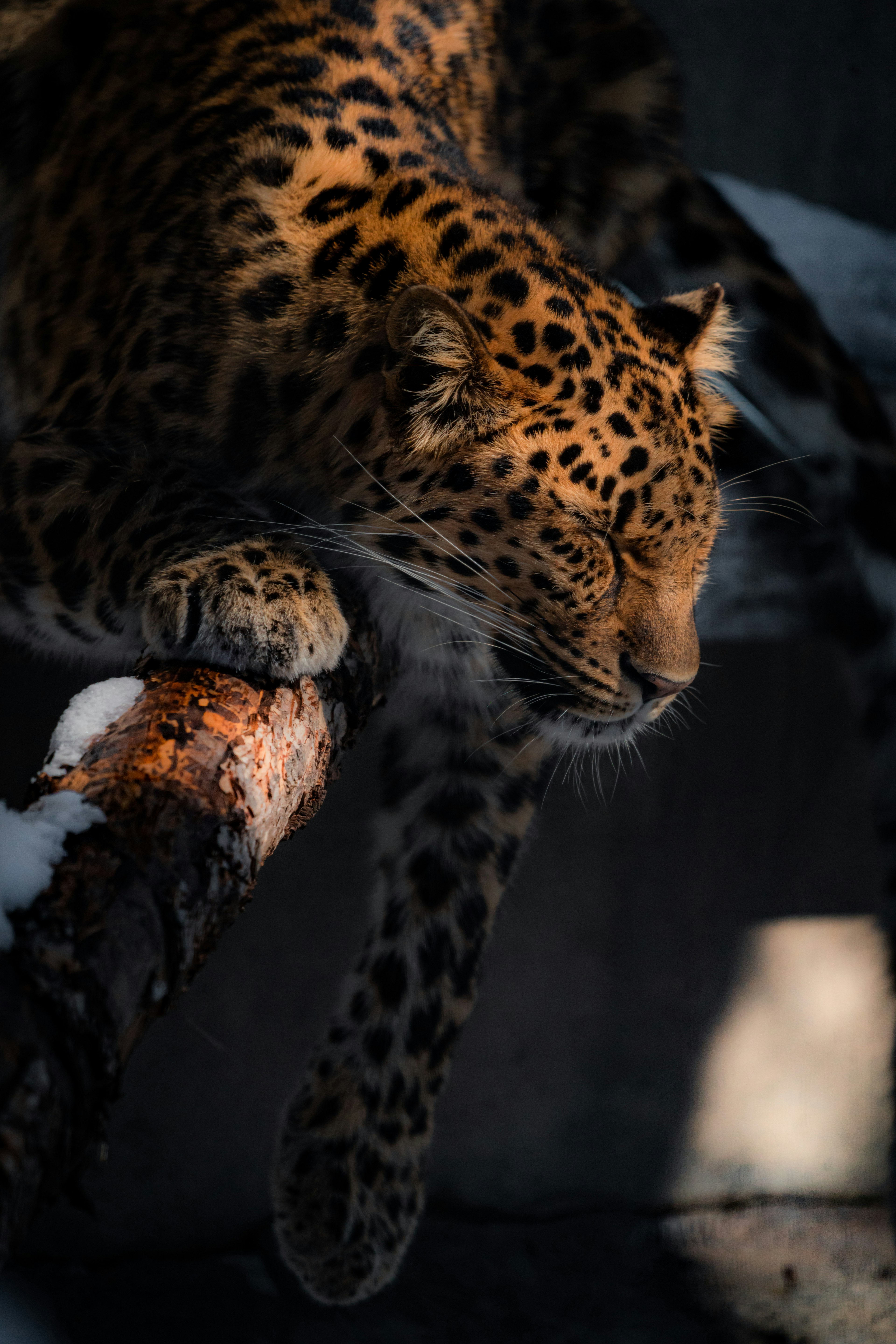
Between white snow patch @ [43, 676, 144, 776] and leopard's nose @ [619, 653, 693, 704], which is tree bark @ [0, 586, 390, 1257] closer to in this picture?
white snow patch @ [43, 676, 144, 776]

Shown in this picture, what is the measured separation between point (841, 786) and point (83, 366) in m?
2.98

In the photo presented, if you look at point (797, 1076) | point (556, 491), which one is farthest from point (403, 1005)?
point (797, 1076)

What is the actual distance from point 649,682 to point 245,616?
712mm

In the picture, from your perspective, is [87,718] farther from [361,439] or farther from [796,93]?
[796,93]

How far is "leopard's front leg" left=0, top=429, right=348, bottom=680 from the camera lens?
182cm

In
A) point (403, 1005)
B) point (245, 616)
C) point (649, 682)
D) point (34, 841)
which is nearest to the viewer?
point (34, 841)

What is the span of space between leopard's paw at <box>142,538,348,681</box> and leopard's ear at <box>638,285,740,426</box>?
85 centimetres

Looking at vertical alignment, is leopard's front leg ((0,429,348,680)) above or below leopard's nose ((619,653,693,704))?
above

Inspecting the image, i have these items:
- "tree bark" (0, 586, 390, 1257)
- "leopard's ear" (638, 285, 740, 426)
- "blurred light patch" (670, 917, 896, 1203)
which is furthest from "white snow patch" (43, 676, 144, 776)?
"blurred light patch" (670, 917, 896, 1203)

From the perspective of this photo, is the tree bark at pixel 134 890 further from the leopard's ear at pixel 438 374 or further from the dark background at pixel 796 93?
the dark background at pixel 796 93

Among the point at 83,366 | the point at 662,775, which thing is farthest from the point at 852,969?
the point at 83,366

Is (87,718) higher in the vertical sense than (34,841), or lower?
lower

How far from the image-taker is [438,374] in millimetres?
1936

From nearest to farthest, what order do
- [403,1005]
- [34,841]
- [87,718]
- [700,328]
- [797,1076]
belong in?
1. [34,841]
2. [87,718]
3. [700,328]
4. [403,1005]
5. [797,1076]
